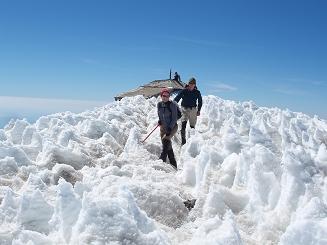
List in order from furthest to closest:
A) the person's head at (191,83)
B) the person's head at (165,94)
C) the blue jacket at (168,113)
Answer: the person's head at (191,83) < the blue jacket at (168,113) < the person's head at (165,94)

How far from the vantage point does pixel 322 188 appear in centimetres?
801

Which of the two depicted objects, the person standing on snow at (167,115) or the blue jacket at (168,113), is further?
the blue jacket at (168,113)

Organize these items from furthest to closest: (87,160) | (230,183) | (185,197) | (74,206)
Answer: (87,160)
(230,183)
(185,197)
(74,206)

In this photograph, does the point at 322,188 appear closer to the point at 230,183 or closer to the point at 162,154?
the point at 230,183

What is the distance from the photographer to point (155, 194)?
841 cm

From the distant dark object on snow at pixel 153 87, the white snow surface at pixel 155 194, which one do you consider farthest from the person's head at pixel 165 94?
the distant dark object on snow at pixel 153 87

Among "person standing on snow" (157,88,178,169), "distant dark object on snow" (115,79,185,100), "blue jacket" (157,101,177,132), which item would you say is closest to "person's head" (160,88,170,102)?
"person standing on snow" (157,88,178,169)

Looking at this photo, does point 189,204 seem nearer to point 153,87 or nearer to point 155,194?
point 155,194

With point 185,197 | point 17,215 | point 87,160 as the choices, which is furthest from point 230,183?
point 17,215

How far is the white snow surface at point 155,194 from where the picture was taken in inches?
229

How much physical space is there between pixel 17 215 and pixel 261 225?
10.9 ft

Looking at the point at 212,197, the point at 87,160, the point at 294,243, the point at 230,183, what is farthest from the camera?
the point at 87,160

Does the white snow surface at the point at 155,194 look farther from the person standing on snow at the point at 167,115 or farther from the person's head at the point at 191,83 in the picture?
the person's head at the point at 191,83

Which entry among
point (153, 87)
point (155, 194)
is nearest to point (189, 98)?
point (155, 194)
